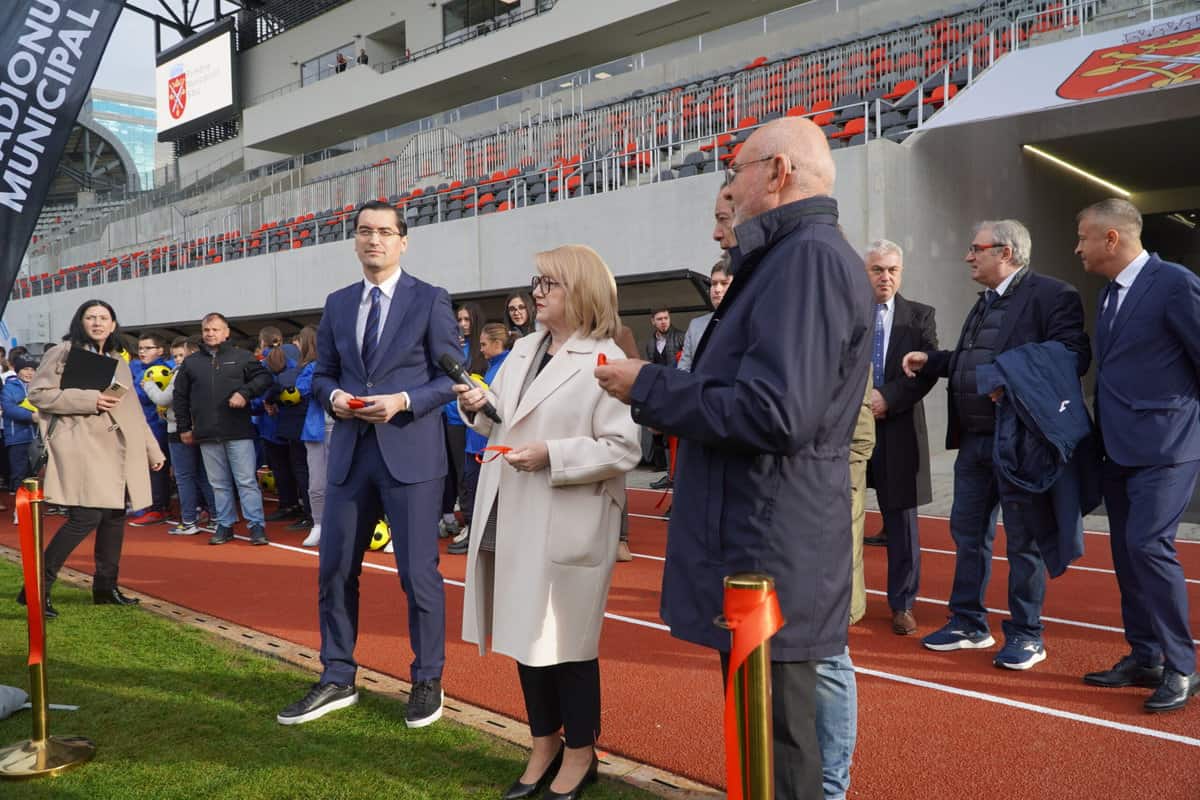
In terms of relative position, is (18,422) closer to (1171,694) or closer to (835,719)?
(835,719)

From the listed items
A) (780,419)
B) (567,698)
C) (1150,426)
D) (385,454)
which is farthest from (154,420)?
(780,419)

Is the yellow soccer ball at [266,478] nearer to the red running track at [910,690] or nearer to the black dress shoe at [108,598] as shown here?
the red running track at [910,690]

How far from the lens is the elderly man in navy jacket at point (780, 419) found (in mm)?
1927

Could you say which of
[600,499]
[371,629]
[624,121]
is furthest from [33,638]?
[624,121]

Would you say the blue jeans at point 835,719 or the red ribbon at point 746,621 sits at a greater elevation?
the red ribbon at point 746,621

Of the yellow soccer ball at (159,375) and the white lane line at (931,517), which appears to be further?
the yellow soccer ball at (159,375)

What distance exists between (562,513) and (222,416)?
6091 mm

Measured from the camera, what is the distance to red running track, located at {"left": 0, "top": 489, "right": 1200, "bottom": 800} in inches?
125

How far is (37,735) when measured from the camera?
348cm

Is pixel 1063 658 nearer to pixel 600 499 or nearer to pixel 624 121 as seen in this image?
pixel 600 499

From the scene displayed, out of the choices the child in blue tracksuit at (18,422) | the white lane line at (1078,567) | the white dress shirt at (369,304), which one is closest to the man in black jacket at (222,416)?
the child in blue tracksuit at (18,422)

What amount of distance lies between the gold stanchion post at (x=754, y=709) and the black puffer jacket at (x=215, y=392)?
721cm

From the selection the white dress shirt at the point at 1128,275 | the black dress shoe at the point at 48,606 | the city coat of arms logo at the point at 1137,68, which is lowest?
the black dress shoe at the point at 48,606

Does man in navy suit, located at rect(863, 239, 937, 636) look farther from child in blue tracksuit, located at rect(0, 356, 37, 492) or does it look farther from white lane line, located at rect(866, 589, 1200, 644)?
child in blue tracksuit, located at rect(0, 356, 37, 492)
